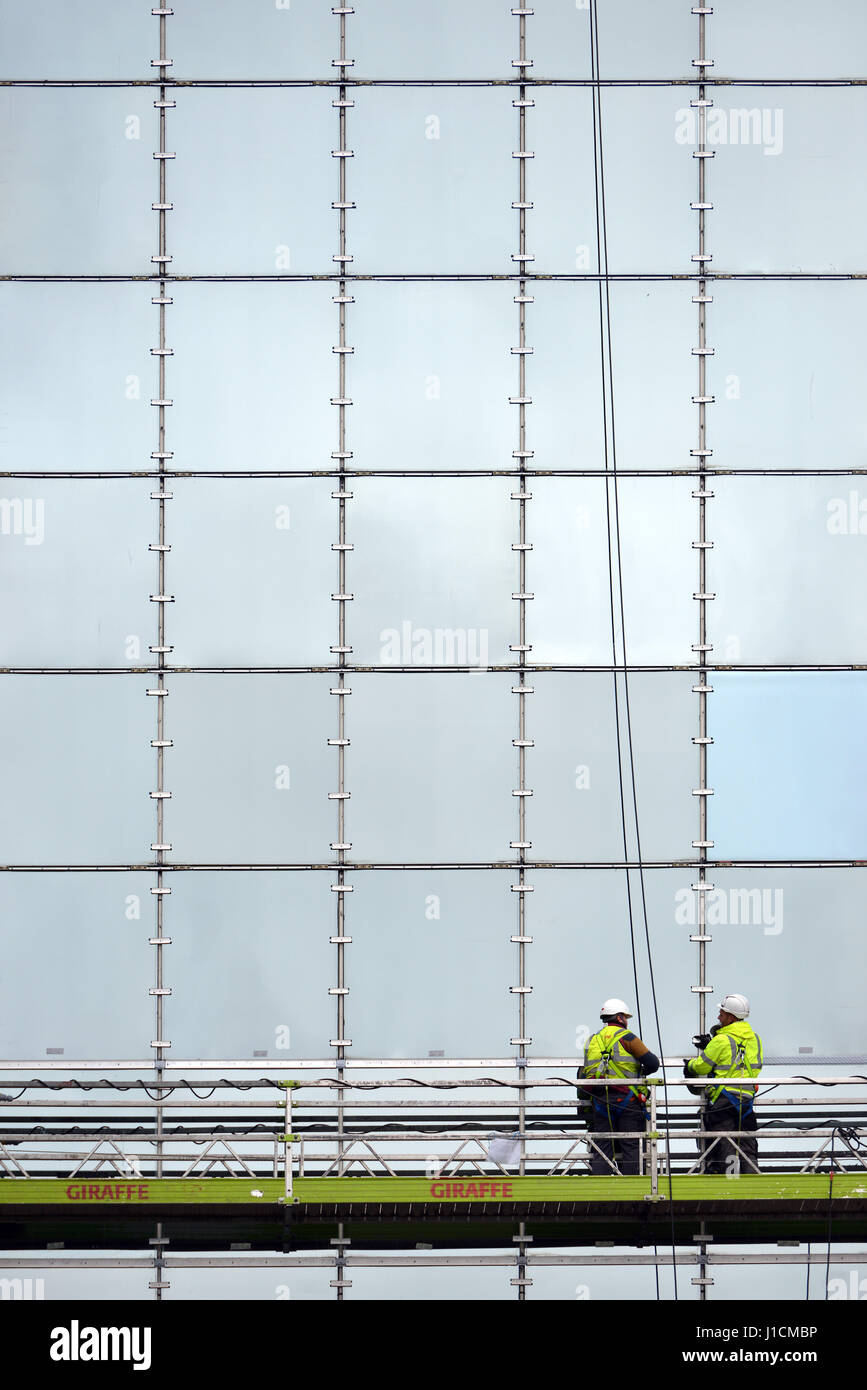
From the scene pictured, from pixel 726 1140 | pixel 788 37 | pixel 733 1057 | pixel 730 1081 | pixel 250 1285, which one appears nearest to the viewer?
pixel 730 1081

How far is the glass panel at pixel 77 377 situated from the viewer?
13094 millimetres

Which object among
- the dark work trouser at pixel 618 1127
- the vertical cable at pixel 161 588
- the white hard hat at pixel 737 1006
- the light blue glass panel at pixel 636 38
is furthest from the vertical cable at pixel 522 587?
the vertical cable at pixel 161 588

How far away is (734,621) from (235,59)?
20.5ft

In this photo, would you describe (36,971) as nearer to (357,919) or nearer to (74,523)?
(357,919)

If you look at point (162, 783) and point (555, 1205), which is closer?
point (555, 1205)

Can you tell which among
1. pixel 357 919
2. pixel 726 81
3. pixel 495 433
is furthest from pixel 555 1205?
pixel 726 81

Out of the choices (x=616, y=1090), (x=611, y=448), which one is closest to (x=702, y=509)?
(x=611, y=448)

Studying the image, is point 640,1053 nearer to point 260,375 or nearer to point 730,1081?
point 730,1081

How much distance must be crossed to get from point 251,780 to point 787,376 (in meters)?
5.55

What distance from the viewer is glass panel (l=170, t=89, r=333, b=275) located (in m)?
13.2

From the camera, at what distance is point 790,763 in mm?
13188

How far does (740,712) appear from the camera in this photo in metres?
13.2

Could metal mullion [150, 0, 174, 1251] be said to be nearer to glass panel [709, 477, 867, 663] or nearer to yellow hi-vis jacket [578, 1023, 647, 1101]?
yellow hi-vis jacket [578, 1023, 647, 1101]

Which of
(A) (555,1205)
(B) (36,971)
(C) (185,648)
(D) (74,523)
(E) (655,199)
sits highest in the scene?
(E) (655,199)
